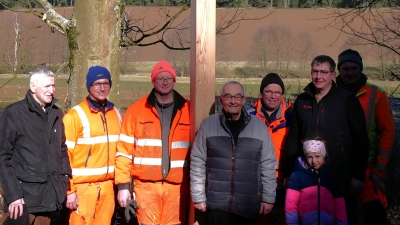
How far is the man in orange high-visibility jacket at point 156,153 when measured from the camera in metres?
4.36

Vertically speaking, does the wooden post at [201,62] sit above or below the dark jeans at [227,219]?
above

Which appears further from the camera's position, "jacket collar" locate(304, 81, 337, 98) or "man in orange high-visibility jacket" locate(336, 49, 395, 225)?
"man in orange high-visibility jacket" locate(336, 49, 395, 225)

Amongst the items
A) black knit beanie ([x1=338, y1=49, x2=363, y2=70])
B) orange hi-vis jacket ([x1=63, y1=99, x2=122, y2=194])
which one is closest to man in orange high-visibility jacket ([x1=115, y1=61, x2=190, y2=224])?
orange hi-vis jacket ([x1=63, y1=99, x2=122, y2=194])

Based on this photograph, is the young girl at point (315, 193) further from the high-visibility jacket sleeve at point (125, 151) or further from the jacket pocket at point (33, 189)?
the jacket pocket at point (33, 189)

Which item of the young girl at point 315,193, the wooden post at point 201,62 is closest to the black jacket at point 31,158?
the wooden post at point 201,62

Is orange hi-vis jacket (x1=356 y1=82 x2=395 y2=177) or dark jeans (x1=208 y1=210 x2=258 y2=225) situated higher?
orange hi-vis jacket (x1=356 y1=82 x2=395 y2=177)

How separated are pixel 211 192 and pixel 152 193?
2.06 feet

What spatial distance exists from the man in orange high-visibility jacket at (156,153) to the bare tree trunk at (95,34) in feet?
5.37

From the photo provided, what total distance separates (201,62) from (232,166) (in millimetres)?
906

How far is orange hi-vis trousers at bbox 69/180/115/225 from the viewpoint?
14.5ft

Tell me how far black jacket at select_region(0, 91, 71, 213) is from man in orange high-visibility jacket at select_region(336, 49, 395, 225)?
2.63m

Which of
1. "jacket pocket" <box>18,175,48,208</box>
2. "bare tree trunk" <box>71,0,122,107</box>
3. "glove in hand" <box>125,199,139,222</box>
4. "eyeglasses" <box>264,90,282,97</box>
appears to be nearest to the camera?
"jacket pocket" <box>18,175,48,208</box>

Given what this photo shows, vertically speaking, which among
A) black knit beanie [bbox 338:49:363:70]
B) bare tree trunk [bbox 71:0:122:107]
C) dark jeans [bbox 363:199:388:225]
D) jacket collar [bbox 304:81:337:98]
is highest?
bare tree trunk [bbox 71:0:122:107]

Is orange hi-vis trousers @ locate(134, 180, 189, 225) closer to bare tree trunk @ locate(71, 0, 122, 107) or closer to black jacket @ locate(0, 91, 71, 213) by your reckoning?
black jacket @ locate(0, 91, 71, 213)
